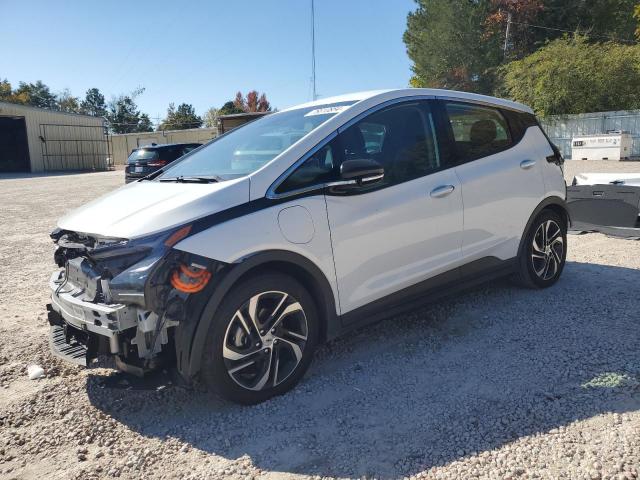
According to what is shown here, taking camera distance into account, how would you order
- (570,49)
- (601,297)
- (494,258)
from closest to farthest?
(494,258) → (601,297) → (570,49)

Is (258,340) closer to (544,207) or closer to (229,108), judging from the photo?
(544,207)

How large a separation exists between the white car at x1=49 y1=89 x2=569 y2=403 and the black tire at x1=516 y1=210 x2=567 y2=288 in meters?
0.36

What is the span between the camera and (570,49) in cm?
2762

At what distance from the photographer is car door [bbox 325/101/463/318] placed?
130 inches

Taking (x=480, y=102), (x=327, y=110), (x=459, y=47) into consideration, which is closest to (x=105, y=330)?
(x=327, y=110)

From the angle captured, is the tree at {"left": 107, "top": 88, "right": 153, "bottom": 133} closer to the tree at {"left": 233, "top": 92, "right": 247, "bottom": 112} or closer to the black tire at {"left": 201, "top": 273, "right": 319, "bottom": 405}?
the tree at {"left": 233, "top": 92, "right": 247, "bottom": 112}

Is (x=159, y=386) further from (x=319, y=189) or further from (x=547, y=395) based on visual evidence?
(x=547, y=395)

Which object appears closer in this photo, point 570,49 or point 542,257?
point 542,257

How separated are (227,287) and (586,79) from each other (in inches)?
1161

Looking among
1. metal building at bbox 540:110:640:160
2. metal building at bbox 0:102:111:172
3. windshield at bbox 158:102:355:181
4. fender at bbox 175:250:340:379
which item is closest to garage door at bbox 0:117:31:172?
metal building at bbox 0:102:111:172

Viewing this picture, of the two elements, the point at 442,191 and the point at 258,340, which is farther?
the point at 442,191

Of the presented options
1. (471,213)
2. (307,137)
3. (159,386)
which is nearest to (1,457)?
(159,386)

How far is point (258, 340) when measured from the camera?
118 inches

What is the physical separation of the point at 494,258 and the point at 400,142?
139cm
